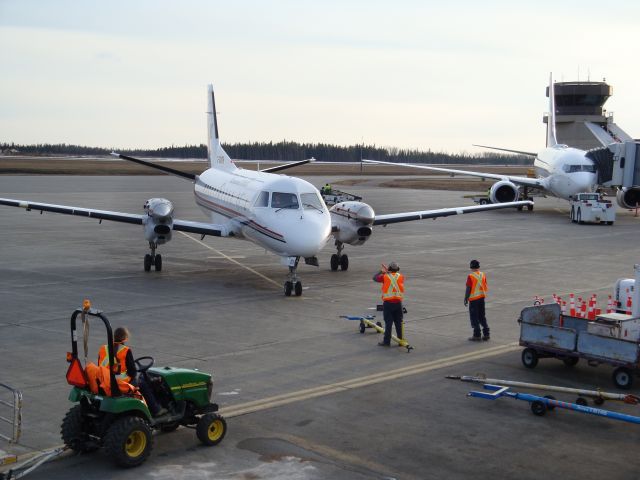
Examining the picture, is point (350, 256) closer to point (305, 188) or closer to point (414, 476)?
point (305, 188)

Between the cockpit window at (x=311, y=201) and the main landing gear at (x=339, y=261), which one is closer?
the cockpit window at (x=311, y=201)

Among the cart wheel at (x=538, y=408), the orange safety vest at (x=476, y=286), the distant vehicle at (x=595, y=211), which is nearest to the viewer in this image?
the cart wheel at (x=538, y=408)

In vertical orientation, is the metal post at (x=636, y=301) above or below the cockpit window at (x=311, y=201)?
below

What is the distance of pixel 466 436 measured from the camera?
11312mm

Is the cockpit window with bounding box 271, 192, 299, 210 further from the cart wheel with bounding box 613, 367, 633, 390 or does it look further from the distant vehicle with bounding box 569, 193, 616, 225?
the distant vehicle with bounding box 569, 193, 616, 225

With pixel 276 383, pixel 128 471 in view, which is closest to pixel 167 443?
pixel 128 471

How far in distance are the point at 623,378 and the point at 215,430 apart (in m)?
6.95

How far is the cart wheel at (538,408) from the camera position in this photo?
1215 centimetres

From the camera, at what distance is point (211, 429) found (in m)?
10.9

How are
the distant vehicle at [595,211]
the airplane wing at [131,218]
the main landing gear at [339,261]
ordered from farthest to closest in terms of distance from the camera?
the distant vehicle at [595,211]
the main landing gear at [339,261]
the airplane wing at [131,218]

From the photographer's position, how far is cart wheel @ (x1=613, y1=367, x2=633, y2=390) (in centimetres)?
1371

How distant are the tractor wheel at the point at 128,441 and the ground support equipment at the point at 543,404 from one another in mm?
5226

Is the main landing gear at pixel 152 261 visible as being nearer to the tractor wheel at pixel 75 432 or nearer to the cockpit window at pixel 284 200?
the cockpit window at pixel 284 200

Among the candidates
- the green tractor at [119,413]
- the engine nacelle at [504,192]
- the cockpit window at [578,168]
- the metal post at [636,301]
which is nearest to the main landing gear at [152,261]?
the metal post at [636,301]
